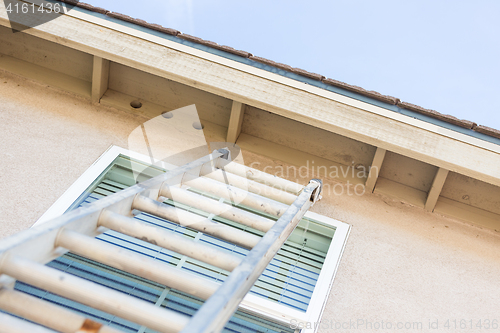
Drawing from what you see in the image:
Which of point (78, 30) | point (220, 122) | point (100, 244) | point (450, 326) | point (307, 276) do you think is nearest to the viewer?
point (100, 244)

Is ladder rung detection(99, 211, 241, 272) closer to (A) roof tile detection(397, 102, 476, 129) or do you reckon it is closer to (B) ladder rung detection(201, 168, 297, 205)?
(B) ladder rung detection(201, 168, 297, 205)

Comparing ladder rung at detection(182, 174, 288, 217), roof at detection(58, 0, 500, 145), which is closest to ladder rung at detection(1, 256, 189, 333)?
ladder rung at detection(182, 174, 288, 217)

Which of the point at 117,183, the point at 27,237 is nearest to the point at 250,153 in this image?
the point at 117,183

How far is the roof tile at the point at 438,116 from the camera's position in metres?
3.87

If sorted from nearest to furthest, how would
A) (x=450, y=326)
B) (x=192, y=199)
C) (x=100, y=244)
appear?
(x=100, y=244)
(x=192, y=199)
(x=450, y=326)

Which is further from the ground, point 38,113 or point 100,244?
point 38,113

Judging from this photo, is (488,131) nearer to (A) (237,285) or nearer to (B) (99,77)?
(A) (237,285)

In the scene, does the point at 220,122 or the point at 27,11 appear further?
the point at 220,122

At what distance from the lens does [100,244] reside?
5.41 feet

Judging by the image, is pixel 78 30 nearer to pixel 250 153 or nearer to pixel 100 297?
pixel 250 153

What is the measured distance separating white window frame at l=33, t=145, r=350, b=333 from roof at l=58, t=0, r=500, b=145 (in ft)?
4.20

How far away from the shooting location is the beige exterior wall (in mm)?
3014

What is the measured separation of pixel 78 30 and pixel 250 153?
194cm

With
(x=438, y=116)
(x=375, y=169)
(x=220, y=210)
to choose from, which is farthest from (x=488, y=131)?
(x=220, y=210)
